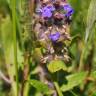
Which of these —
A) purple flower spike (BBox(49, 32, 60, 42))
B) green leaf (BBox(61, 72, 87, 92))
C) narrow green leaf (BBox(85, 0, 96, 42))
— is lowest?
green leaf (BBox(61, 72, 87, 92))

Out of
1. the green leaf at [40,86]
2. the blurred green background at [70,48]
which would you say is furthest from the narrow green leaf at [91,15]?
the green leaf at [40,86]

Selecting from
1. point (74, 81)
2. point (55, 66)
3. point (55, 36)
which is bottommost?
point (74, 81)

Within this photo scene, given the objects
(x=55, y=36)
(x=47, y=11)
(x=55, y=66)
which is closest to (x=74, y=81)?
(x=55, y=66)

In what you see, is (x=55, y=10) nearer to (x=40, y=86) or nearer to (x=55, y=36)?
(x=55, y=36)

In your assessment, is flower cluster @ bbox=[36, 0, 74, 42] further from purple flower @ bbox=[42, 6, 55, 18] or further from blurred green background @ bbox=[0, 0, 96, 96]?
blurred green background @ bbox=[0, 0, 96, 96]

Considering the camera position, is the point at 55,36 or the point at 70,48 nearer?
the point at 55,36

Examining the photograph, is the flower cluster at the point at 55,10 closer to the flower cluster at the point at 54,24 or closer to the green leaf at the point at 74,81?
the flower cluster at the point at 54,24

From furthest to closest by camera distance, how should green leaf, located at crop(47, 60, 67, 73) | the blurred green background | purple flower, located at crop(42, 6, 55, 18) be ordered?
the blurred green background → green leaf, located at crop(47, 60, 67, 73) → purple flower, located at crop(42, 6, 55, 18)

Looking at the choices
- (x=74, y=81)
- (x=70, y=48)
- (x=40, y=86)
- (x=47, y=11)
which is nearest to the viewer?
(x=47, y=11)

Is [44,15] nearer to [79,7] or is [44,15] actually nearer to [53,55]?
[53,55]

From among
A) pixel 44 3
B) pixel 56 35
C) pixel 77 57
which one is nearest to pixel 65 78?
pixel 77 57

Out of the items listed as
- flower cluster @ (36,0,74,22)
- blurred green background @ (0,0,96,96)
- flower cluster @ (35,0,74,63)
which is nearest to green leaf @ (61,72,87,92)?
blurred green background @ (0,0,96,96)
